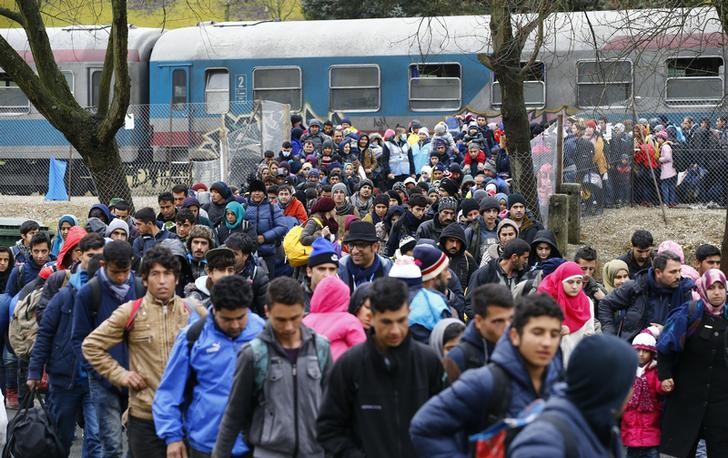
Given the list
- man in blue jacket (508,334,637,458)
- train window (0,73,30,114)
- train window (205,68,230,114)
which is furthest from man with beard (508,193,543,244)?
train window (0,73,30,114)

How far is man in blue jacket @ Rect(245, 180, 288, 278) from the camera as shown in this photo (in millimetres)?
14133

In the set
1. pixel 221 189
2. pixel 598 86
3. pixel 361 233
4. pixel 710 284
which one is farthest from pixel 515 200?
pixel 598 86

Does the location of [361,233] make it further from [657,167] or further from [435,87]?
[435,87]

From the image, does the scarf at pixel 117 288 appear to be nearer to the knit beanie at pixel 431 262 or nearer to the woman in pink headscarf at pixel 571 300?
the knit beanie at pixel 431 262

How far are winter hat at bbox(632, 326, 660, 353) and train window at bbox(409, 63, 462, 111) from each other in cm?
1762

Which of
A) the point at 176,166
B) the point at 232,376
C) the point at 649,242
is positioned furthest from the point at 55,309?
the point at 176,166

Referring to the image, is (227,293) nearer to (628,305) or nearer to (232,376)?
(232,376)

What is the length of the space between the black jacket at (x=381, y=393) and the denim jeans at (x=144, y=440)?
1.86m

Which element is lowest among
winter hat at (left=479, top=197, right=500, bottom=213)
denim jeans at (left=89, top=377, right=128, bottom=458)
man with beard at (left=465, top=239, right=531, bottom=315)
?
denim jeans at (left=89, top=377, right=128, bottom=458)

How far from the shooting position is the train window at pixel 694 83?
24734mm

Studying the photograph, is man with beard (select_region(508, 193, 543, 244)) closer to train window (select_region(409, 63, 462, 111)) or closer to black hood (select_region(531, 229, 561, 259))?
black hood (select_region(531, 229, 561, 259))

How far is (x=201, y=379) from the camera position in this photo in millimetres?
6656

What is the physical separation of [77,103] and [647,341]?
10.8 m

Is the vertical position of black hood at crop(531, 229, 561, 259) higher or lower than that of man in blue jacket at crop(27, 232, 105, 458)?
higher
